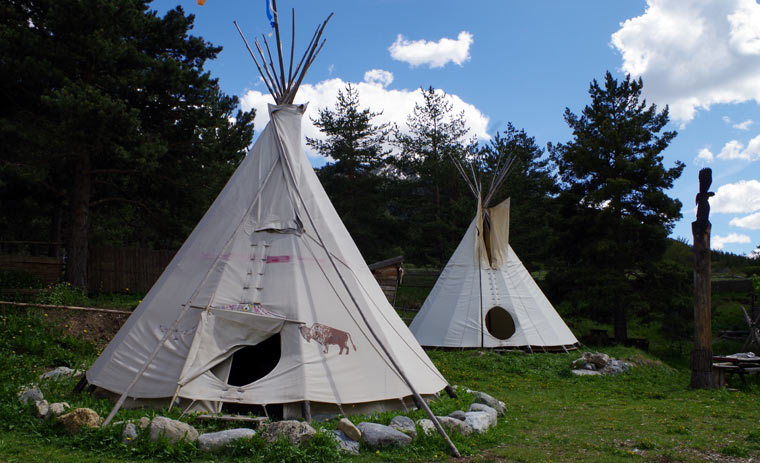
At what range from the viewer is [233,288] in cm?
652

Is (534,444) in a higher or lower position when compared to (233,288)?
lower

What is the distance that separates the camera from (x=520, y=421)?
658 centimetres

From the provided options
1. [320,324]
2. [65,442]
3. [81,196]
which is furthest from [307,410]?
[81,196]

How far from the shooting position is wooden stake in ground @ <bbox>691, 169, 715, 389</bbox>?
923 cm

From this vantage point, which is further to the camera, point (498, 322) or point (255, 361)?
point (498, 322)

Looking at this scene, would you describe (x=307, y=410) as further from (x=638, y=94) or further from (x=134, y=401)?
(x=638, y=94)

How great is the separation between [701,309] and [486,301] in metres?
5.17

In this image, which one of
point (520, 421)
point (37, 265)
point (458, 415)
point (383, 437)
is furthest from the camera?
point (37, 265)

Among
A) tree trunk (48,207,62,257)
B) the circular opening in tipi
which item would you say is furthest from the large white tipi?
tree trunk (48,207,62,257)

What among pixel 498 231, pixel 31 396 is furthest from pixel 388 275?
pixel 31 396

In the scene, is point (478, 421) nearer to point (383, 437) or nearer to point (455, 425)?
point (455, 425)

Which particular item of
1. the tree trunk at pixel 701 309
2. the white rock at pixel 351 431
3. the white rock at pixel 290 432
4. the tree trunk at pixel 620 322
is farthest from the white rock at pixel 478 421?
the tree trunk at pixel 620 322

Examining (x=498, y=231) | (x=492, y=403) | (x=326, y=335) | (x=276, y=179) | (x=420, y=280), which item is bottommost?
(x=492, y=403)

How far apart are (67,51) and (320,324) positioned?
1019 cm
